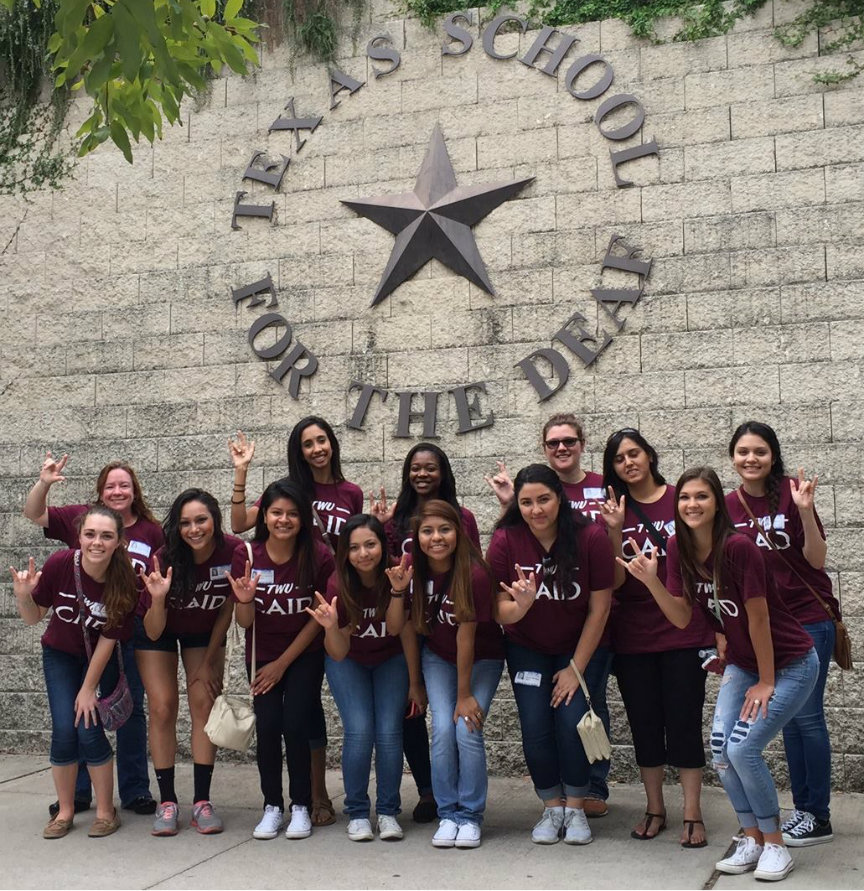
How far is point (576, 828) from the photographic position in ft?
14.8

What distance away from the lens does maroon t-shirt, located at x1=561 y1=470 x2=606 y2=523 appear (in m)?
4.91

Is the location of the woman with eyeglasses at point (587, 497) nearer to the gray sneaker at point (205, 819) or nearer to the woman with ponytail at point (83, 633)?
the gray sneaker at point (205, 819)

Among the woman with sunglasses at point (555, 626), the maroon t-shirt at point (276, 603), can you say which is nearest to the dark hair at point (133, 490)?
the maroon t-shirt at point (276, 603)

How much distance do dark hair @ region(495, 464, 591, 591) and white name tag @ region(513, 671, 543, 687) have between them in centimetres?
37

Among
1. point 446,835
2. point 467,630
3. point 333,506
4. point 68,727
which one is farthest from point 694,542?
point 68,727

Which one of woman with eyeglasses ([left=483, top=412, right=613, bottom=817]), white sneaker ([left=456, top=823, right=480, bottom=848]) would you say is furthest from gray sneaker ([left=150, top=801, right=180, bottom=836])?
woman with eyeglasses ([left=483, top=412, right=613, bottom=817])

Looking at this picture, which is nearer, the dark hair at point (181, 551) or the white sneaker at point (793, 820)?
the white sneaker at point (793, 820)

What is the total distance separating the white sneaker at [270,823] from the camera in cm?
470

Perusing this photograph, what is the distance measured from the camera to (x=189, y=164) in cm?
703

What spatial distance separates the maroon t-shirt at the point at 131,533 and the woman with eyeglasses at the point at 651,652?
7.00 feet

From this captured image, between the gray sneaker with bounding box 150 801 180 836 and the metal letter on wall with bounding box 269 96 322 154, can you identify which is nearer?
the gray sneaker with bounding box 150 801 180 836

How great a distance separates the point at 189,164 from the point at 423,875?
466 centimetres

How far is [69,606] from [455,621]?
1714mm

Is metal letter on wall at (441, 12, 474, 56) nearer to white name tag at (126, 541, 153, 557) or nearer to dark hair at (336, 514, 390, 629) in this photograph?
dark hair at (336, 514, 390, 629)
